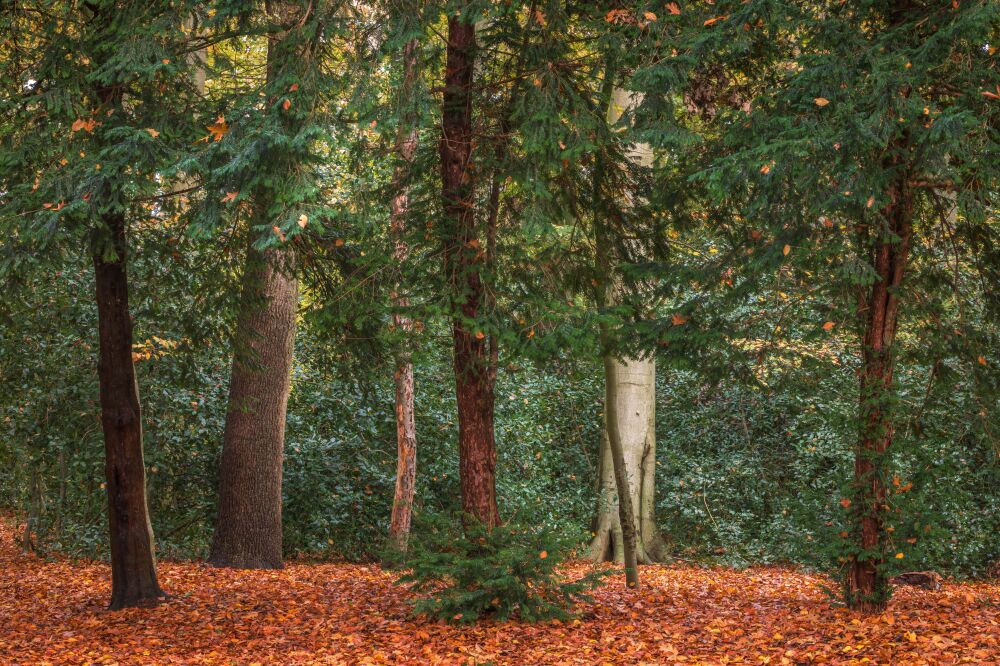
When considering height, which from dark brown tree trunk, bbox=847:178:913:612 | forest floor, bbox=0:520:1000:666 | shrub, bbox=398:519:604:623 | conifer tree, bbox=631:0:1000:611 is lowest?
forest floor, bbox=0:520:1000:666

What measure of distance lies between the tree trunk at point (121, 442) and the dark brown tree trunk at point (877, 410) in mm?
5757

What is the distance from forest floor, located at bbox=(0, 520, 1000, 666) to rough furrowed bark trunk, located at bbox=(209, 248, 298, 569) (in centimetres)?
86

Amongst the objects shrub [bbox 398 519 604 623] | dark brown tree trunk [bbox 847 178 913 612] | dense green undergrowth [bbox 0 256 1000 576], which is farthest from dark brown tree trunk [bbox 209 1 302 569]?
dark brown tree trunk [bbox 847 178 913 612]

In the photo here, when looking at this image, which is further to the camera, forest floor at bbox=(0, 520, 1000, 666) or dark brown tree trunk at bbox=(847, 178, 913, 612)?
dark brown tree trunk at bbox=(847, 178, 913, 612)

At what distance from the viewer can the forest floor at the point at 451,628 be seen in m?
6.12

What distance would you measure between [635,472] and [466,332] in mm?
5750

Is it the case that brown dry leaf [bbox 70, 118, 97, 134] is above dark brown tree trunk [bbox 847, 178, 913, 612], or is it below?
above

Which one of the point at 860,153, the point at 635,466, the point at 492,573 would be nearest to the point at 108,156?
the point at 492,573

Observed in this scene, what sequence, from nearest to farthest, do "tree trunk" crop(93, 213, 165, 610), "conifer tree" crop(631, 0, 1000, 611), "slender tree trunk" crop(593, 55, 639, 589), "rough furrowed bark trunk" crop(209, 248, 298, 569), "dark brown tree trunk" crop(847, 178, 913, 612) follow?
"conifer tree" crop(631, 0, 1000, 611)
"dark brown tree trunk" crop(847, 178, 913, 612)
"slender tree trunk" crop(593, 55, 639, 589)
"tree trunk" crop(93, 213, 165, 610)
"rough furrowed bark trunk" crop(209, 248, 298, 569)

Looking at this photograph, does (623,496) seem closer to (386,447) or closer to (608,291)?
(608,291)

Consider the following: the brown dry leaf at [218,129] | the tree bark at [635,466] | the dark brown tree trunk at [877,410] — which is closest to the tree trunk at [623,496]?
the dark brown tree trunk at [877,410]

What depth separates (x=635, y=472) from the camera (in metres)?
12.4

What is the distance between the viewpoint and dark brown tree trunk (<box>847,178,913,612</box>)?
677 cm

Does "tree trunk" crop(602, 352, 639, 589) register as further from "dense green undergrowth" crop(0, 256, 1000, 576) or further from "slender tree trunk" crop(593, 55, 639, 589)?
"dense green undergrowth" crop(0, 256, 1000, 576)
